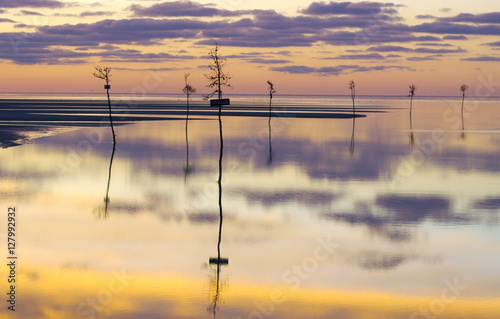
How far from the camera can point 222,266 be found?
18.6m

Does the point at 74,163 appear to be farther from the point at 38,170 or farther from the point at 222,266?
the point at 222,266

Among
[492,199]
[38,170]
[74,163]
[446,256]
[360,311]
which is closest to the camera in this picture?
[360,311]

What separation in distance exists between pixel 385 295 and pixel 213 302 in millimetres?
4545

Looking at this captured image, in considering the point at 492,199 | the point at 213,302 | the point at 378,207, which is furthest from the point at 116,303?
the point at 492,199

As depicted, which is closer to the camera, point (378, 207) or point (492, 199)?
point (378, 207)

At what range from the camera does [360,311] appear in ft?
49.1

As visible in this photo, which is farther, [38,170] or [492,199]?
[38,170]

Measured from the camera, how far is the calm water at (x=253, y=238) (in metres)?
15.6

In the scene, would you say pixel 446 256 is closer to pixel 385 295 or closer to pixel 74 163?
pixel 385 295

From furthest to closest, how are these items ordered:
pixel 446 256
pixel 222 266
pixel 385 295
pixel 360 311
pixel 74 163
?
pixel 74 163 → pixel 446 256 → pixel 222 266 → pixel 385 295 → pixel 360 311

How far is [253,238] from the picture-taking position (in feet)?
72.1

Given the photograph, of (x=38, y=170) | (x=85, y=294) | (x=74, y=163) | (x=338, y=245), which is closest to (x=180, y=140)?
(x=74, y=163)

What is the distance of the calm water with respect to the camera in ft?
51.1

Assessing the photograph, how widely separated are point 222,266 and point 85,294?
4.40 m
